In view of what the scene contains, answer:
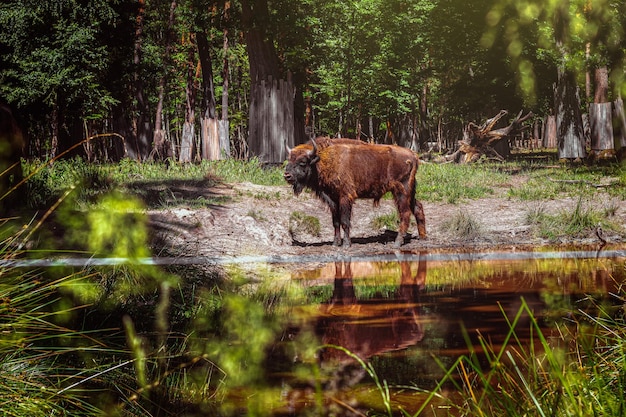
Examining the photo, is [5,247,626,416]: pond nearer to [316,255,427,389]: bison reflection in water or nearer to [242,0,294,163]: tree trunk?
[316,255,427,389]: bison reflection in water

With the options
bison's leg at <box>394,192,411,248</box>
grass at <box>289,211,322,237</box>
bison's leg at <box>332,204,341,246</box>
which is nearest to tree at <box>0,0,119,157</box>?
grass at <box>289,211,322,237</box>

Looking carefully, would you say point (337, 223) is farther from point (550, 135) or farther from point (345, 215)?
point (550, 135)

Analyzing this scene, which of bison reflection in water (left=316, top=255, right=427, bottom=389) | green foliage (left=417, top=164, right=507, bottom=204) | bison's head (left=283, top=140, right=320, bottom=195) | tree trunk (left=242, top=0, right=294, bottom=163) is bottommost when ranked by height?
bison reflection in water (left=316, top=255, right=427, bottom=389)

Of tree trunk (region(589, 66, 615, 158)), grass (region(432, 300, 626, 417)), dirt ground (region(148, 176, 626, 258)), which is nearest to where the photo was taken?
grass (region(432, 300, 626, 417))

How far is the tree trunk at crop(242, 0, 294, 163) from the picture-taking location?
2073 cm

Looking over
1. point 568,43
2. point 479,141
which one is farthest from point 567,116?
point 479,141

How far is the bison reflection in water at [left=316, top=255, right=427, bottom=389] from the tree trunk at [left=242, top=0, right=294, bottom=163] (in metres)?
12.6

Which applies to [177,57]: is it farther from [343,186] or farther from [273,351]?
[273,351]

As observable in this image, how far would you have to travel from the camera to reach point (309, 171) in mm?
11273

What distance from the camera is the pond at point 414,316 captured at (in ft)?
14.2

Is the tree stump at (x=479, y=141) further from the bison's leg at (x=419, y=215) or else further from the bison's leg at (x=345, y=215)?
the bison's leg at (x=345, y=215)

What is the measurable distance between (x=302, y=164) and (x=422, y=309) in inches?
188

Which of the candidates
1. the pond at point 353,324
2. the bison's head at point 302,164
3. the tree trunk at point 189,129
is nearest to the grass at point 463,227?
the pond at point 353,324

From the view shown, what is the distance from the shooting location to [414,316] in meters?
6.50
